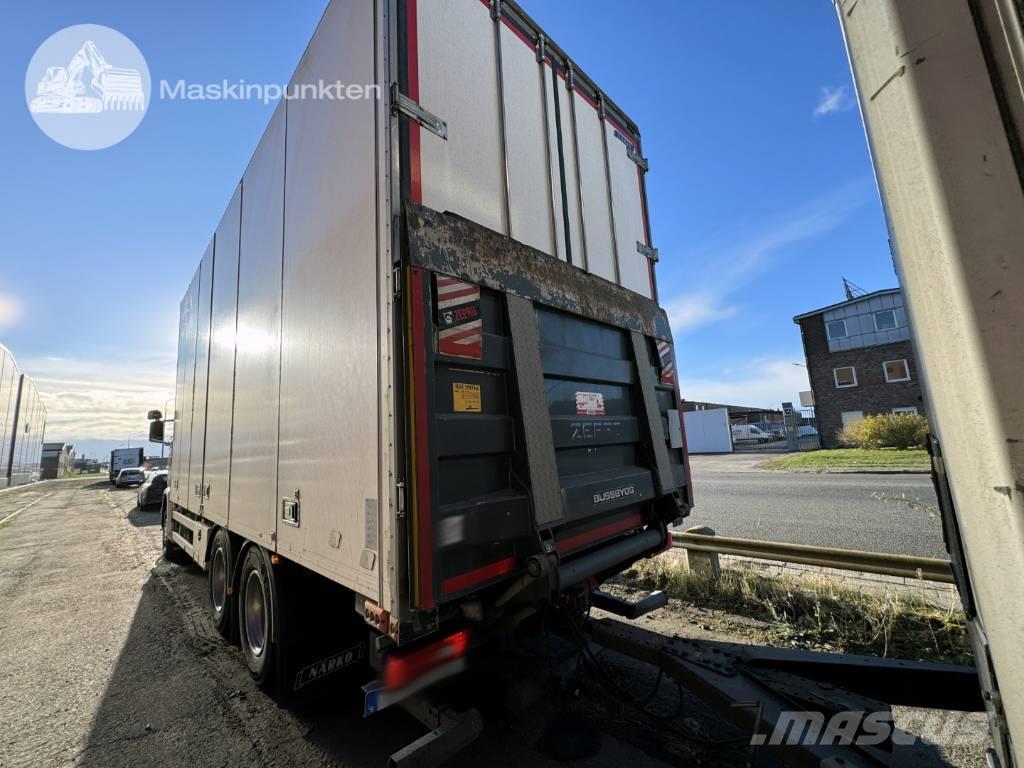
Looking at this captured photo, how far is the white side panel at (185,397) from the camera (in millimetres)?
6098

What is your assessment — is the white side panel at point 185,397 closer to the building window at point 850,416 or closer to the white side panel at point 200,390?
the white side panel at point 200,390

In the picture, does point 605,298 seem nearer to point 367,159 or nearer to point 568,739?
point 367,159

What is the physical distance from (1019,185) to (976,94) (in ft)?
0.60

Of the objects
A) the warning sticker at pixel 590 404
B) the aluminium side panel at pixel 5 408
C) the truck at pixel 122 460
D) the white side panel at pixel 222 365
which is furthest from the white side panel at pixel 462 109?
the aluminium side panel at pixel 5 408

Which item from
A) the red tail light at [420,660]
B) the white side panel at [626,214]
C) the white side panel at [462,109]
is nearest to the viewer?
the red tail light at [420,660]

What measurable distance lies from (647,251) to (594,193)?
2.63ft

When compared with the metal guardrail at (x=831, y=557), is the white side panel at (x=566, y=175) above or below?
above

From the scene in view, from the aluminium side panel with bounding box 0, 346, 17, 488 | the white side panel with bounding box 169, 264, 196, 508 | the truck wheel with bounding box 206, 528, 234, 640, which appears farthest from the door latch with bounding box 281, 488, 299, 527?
the aluminium side panel with bounding box 0, 346, 17, 488

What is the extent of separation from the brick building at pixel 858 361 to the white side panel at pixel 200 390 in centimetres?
2804

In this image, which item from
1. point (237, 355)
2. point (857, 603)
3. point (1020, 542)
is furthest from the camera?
point (237, 355)

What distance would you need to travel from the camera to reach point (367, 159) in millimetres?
2207

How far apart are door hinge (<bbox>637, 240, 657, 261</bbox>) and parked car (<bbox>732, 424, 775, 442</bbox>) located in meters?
37.4

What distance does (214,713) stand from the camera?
3.02 meters

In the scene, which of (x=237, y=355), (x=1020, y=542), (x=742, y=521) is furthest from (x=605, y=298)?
(x=742, y=521)
